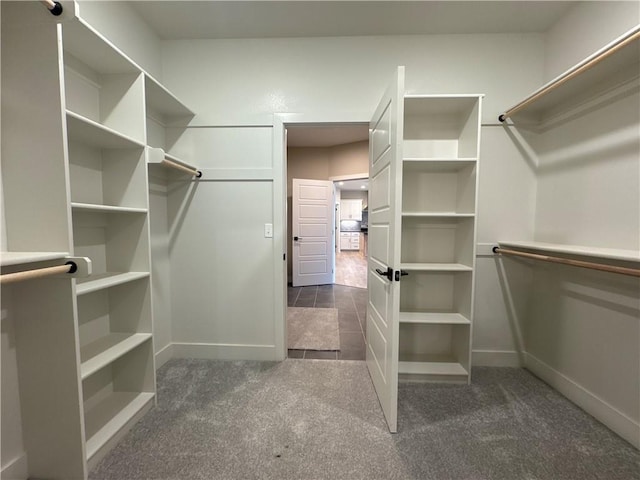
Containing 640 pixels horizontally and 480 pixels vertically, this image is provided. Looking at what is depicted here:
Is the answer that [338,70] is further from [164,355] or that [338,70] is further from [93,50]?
[164,355]

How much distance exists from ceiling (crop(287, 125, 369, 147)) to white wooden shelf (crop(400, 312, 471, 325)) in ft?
9.64

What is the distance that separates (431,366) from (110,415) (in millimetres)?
2138

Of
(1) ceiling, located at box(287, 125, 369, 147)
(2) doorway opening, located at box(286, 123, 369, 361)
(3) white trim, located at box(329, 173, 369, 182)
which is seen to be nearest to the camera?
(1) ceiling, located at box(287, 125, 369, 147)

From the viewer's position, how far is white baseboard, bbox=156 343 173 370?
80.0 inches

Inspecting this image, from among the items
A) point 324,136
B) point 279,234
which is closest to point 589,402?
point 279,234

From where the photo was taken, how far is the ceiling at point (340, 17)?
1713mm

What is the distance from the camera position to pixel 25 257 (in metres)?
0.87

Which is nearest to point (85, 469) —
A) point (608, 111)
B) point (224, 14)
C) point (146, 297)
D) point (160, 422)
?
point (160, 422)

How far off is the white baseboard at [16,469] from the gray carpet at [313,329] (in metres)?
1.63

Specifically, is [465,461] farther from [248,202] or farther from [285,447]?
[248,202]

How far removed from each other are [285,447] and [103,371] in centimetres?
123

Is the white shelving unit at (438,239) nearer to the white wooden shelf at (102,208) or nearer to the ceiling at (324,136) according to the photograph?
the white wooden shelf at (102,208)

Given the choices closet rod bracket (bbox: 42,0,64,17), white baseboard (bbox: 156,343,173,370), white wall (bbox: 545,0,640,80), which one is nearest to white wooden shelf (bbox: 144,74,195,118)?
closet rod bracket (bbox: 42,0,64,17)

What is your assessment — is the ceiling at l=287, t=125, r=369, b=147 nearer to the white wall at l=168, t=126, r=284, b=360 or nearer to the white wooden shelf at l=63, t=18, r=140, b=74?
the white wall at l=168, t=126, r=284, b=360
